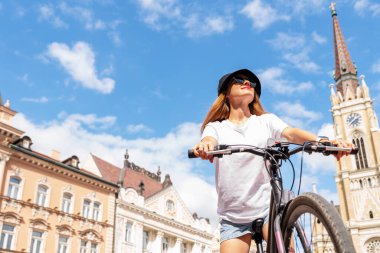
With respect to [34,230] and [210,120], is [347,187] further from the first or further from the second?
[210,120]

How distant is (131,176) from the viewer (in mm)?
33594

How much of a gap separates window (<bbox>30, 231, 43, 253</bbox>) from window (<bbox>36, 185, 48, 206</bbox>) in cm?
171

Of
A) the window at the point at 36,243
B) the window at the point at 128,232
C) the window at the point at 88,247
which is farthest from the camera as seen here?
the window at the point at 128,232

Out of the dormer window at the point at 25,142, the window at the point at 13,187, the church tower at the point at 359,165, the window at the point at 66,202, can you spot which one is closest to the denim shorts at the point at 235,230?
the window at the point at 13,187

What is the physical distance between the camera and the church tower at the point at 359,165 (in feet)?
170

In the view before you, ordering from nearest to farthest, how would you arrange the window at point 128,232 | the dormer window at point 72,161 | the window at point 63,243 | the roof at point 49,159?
1. the roof at point 49,159
2. the window at point 63,243
3. the dormer window at point 72,161
4. the window at point 128,232

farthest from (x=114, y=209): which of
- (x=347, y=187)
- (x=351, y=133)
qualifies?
(x=351, y=133)

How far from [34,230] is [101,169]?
9.51 m

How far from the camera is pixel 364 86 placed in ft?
210

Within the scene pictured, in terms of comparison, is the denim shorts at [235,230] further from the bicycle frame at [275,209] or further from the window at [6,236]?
the window at [6,236]

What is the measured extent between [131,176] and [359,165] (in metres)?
38.2

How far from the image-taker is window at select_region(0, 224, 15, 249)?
19875 millimetres

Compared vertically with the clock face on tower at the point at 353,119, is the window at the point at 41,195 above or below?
below

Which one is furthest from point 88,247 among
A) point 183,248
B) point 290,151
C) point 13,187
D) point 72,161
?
point 290,151
